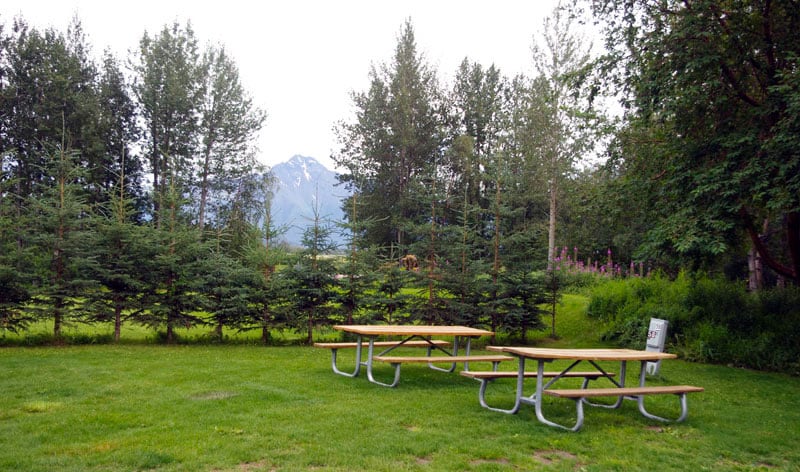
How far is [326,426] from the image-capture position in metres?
5.21

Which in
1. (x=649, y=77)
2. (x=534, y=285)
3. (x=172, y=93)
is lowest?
(x=534, y=285)

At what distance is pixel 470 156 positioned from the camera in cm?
3388

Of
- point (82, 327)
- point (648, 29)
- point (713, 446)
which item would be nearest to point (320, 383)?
point (713, 446)

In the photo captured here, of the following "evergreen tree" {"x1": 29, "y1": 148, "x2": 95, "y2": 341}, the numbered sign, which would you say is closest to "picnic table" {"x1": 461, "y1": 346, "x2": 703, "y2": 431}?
the numbered sign

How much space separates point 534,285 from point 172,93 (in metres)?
25.2

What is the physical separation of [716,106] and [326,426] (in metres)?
10.0

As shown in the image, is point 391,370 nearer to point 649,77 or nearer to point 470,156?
point 649,77

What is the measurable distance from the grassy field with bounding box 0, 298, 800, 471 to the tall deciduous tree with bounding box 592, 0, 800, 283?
3.03 meters

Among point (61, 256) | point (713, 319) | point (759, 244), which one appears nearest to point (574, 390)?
point (713, 319)

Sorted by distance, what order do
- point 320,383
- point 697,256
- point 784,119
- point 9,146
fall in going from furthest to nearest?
point 9,146 < point 697,256 < point 784,119 < point 320,383

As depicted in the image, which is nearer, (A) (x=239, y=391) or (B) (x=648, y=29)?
(A) (x=239, y=391)

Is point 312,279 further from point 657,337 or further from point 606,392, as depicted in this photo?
point 606,392

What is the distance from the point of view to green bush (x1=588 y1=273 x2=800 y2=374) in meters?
10.6

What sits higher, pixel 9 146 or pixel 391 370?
pixel 9 146
